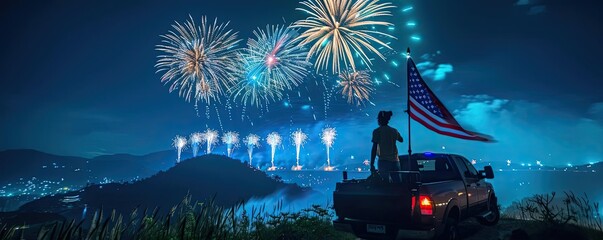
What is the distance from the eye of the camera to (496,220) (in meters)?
9.98

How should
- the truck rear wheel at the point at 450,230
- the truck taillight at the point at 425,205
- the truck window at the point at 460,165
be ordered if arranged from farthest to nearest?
the truck window at the point at 460,165 → the truck rear wheel at the point at 450,230 → the truck taillight at the point at 425,205

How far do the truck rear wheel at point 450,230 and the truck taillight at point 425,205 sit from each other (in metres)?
1.17

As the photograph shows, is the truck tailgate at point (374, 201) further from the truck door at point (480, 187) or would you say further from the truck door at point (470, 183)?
the truck door at point (480, 187)

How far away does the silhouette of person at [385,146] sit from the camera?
25.0 ft

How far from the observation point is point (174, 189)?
8594 cm

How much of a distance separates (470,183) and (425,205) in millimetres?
2982

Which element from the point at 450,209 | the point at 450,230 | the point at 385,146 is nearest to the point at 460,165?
the point at 450,209

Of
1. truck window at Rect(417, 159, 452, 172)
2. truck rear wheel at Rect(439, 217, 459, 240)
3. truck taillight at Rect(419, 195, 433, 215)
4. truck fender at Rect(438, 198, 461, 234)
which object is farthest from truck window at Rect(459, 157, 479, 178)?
truck taillight at Rect(419, 195, 433, 215)

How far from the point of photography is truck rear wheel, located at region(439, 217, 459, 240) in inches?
271

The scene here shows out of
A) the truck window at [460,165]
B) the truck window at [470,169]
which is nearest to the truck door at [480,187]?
the truck window at [470,169]

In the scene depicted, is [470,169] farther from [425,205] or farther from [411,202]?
[411,202]

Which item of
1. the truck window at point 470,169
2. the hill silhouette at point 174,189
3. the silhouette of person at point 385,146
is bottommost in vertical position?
the hill silhouette at point 174,189

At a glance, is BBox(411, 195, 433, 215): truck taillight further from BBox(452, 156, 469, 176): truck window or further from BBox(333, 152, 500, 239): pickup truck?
BBox(452, 156, 469, 176): truck window

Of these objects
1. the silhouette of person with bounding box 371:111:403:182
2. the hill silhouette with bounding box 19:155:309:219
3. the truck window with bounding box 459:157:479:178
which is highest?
the silhouette of person with bounding box 371:111:403:182
